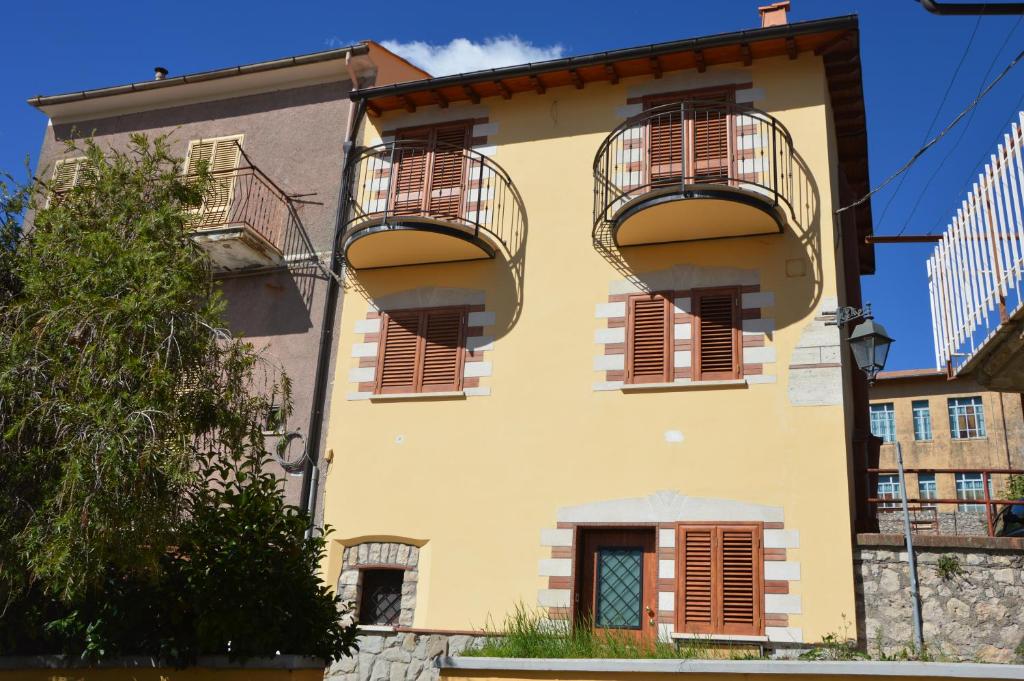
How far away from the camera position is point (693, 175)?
1322 centimetres

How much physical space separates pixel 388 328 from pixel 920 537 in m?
7.63

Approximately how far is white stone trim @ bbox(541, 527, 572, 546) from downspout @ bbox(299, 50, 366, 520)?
10.2 ft

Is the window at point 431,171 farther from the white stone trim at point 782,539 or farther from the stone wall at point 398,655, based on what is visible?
the white stone trim at point 782,539

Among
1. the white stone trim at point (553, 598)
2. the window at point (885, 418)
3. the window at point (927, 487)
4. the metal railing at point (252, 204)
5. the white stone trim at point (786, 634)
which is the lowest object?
the white stone trim at point (786, 634)

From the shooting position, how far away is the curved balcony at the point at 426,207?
45.5 ft

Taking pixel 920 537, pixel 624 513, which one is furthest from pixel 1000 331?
pixel 624 513

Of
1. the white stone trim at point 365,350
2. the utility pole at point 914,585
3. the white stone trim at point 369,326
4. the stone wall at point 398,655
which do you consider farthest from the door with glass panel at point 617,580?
the white stone trim at point 369,326

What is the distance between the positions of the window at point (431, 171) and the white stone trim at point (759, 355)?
4.66 meters

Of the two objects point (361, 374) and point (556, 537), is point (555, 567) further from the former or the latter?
point (361, 374)

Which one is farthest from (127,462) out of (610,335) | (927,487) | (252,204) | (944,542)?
(927,487)

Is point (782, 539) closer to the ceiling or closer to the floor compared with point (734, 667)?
closer to the ceiling

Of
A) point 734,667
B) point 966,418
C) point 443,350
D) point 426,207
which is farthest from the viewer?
point 966,418

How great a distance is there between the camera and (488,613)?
12.4 metres

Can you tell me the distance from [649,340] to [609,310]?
0.74m
